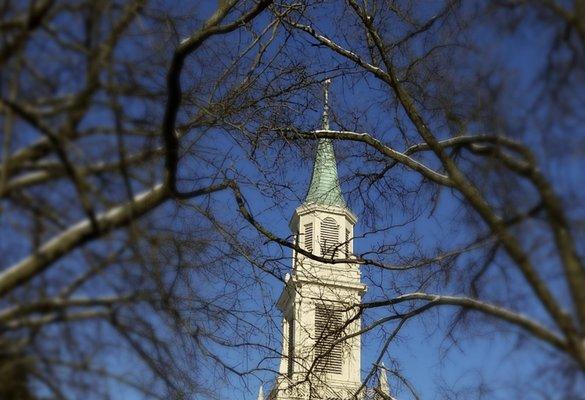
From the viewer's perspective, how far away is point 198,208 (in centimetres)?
284

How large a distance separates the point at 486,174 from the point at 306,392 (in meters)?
3.25

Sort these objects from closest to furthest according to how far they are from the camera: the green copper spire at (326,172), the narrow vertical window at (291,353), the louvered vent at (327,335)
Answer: the narrow vertical window at (291,353)
the louvered vent at (327,335)
the green copper spire at (326,172)

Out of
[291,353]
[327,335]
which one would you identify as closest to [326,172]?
[327,335]

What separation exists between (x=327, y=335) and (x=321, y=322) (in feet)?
0.94

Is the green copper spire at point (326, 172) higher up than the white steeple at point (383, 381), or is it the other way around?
the green copper spire at point (326, 172)

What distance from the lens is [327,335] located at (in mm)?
5152

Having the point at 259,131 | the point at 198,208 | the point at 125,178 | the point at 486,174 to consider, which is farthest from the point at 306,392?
the point at 125,178

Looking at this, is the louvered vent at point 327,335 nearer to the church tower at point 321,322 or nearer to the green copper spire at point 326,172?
the church tower at point 321,322

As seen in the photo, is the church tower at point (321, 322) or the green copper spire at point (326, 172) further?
the green copper spire at point (326, 172)

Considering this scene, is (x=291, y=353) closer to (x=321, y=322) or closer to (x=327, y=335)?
(x=327, y=335)

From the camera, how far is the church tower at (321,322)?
4.89m

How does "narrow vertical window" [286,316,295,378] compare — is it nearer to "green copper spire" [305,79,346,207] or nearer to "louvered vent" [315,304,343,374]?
"louvered vent" [315,304,343,374]

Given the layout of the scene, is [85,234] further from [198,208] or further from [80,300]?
[198,208]

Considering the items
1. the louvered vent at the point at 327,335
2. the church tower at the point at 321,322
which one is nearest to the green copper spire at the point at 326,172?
the church tower at the point at 321,322
